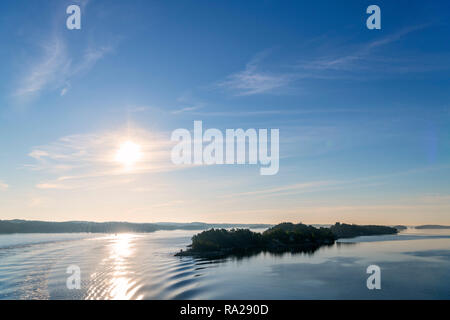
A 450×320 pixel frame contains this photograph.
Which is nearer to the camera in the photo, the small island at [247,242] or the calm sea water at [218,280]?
the calm sea water at [218,280]

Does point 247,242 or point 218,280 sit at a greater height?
point 218,280

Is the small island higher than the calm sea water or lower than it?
lower

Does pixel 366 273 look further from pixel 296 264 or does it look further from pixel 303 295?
pixel 303 295

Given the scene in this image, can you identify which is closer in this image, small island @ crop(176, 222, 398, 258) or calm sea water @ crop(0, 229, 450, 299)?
calm sea water @ crop(0, 229, 450, 299)

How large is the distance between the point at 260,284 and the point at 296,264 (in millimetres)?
30649

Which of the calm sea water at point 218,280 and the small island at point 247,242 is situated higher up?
the calm sea water at point 218,280

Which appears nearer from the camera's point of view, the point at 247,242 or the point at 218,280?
the point at 218,280
